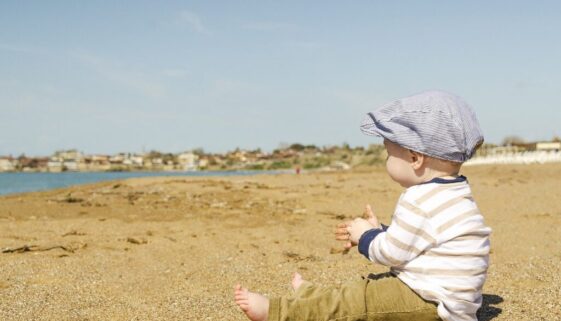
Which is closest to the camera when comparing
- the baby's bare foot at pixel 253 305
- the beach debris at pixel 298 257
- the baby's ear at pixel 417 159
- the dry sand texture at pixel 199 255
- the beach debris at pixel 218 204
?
the baby's ear at pixel 417 159

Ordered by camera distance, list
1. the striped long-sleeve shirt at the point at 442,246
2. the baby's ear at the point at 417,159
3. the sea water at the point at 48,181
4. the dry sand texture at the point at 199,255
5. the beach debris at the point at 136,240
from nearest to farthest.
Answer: the striped long-sleeve shirt at the point at 442,246, the baby's ear at the point at 417,159, the dry sand texture at the point at 199,255, the beach debris at the point at 136,240, the sea water at the point at 48,181

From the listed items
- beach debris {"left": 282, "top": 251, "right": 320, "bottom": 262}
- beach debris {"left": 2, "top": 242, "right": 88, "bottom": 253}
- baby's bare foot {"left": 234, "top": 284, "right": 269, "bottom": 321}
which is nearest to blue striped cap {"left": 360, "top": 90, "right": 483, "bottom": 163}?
baby's bare foot {"left": 234, "top": 284, "right": 269, "bottom": 321}

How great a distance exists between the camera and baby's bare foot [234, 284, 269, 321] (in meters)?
2.48

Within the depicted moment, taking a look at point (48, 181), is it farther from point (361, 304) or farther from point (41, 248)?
point (361, 304)

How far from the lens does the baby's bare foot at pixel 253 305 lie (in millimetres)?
2479

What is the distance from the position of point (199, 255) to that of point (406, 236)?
108 inches

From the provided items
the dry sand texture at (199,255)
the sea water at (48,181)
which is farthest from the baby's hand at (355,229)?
the sea water at (48,181)

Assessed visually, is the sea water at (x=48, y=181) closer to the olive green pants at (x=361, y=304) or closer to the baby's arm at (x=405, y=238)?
the olive green pants at (x=361, y=304)

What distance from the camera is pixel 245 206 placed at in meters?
8.41

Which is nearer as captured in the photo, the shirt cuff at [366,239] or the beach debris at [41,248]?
the shirt cuff at [366,239]

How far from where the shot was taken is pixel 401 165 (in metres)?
2.40

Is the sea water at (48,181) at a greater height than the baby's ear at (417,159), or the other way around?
the baby's ear at (417,159)

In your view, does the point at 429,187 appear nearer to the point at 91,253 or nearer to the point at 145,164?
the point at 91,253

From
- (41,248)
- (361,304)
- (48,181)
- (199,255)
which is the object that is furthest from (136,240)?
(48,181)
